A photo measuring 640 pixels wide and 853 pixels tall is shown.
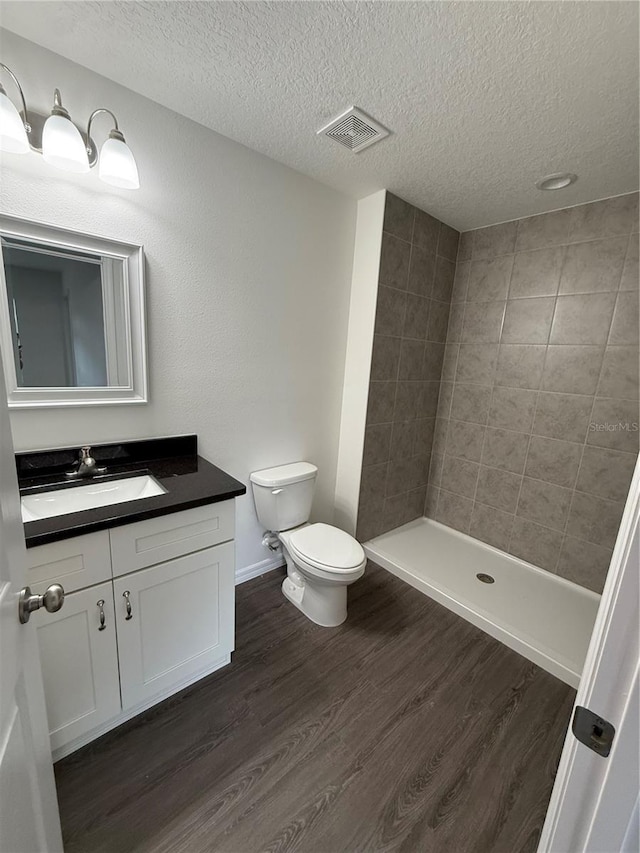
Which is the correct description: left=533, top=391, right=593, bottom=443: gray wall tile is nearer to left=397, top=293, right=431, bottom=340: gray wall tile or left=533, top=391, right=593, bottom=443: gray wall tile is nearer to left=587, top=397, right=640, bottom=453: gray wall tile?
left=587, top=397, right=640, bottom=453: gray wall tile

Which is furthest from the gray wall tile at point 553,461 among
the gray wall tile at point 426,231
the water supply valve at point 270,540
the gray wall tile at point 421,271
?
the water supply valve at point 270,540

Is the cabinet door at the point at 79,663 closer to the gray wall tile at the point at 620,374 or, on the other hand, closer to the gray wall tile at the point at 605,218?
the gray wall tile at the point at 620,374

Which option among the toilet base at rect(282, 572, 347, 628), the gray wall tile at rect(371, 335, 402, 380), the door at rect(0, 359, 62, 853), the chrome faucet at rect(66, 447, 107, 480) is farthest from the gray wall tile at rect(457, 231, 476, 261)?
the door at rect(0, 359, 62, 853)

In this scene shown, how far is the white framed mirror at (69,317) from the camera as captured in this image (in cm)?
126

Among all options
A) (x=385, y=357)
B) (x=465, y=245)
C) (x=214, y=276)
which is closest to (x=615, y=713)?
(x=214, y=276)

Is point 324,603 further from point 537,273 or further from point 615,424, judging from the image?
point 537,273

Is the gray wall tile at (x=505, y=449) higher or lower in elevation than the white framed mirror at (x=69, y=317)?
lower

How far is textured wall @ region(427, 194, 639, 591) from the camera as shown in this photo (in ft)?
6.49

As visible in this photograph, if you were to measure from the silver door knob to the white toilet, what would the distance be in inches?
47.2

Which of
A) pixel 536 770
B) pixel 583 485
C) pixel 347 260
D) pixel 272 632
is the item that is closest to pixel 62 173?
pixel 347 260

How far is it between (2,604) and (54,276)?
1258 mm

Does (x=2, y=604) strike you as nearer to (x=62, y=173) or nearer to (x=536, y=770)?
(x=62, y=173)

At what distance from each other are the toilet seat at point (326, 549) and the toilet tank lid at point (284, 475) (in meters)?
0.29

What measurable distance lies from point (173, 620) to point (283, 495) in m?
0.81
